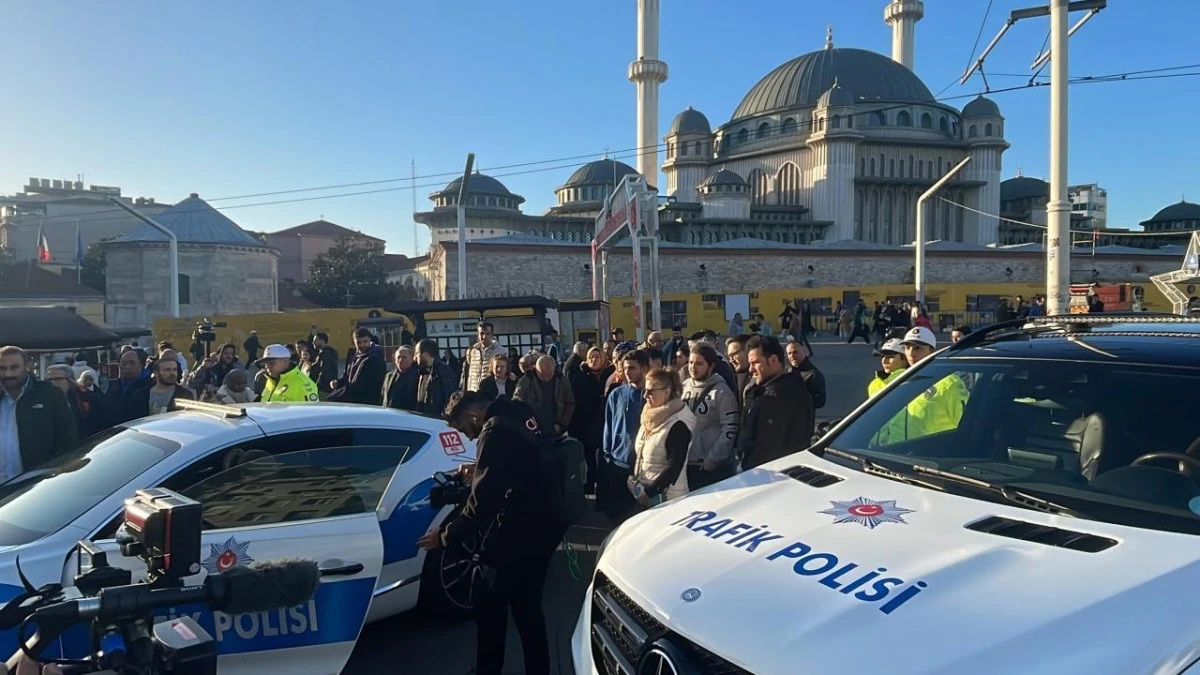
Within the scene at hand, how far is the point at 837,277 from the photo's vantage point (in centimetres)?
5106

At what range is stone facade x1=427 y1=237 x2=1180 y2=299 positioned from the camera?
1791 inches

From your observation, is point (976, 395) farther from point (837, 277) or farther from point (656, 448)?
point (837, 277)

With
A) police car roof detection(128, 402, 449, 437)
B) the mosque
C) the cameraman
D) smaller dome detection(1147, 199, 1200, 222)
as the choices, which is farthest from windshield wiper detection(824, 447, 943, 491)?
smaller dome detection(1147, 199, 1200, 222)

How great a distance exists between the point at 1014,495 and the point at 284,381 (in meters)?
6.55

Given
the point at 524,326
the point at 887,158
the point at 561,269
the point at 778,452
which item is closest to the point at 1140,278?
the point at 887,158

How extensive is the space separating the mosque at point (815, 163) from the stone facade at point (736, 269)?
50.8ft

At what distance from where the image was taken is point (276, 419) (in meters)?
4.18

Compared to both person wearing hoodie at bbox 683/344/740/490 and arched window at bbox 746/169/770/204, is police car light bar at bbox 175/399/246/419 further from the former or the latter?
arched window at bbox 746/169/770/204

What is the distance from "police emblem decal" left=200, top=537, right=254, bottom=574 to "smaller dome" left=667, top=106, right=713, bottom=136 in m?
79.4

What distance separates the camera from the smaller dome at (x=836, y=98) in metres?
66.8

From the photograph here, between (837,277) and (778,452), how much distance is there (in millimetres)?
48399

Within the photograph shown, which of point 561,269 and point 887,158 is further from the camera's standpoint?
point 887,158

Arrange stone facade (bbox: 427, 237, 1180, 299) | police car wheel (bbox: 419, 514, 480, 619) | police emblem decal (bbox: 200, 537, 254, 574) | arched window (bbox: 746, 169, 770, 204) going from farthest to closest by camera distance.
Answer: arched window (bbox: 746, 169, 770, 204) < stone facade (bbox: 427, 237, 1180, 299) < police car wheel (bbox: 419, 514, 480, 619) < police emblem decal (bbox: 200, 537, 254, 574)

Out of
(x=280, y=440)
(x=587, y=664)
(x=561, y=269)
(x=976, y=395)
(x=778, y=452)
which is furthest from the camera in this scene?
(x=561, y=269)
